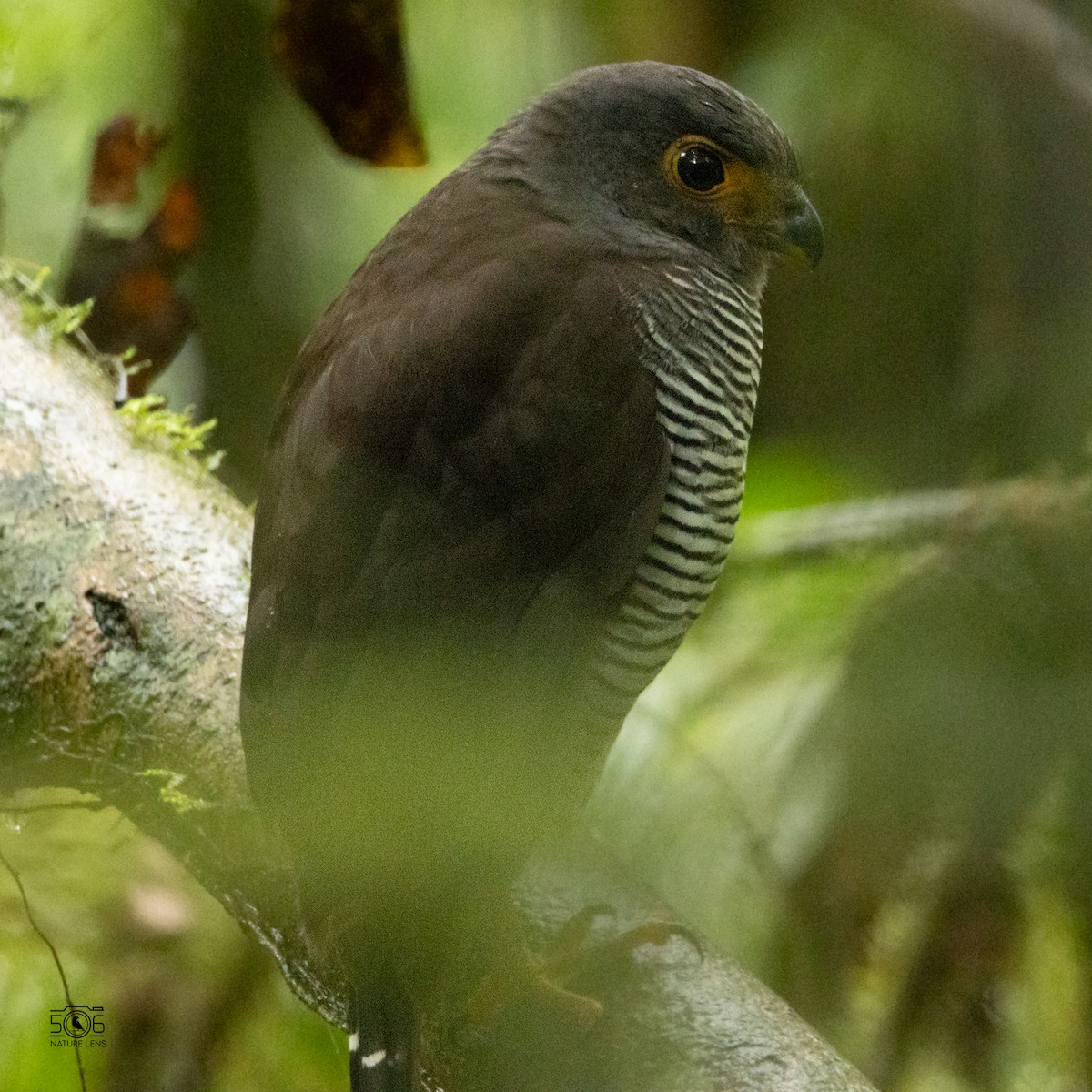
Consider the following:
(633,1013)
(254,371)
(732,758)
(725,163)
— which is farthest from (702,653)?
(633,1013)

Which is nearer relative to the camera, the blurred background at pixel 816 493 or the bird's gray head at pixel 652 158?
the bird's gray head at pixel 652 158

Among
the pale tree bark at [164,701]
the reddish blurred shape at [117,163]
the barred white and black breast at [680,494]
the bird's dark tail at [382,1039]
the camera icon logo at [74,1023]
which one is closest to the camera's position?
the bird's dark tail at [382,1039]

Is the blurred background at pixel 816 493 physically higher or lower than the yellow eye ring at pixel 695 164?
lower

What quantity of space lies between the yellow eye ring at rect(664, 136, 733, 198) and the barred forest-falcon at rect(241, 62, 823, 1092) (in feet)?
0.58

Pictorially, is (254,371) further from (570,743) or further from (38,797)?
(570,743)

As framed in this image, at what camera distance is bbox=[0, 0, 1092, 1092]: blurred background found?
8.94ft

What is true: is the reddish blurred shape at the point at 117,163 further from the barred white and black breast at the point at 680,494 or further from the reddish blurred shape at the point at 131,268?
the barred white and black breast at the point at 680,494

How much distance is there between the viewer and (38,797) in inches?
106

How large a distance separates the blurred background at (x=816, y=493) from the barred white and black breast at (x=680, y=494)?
92 cm

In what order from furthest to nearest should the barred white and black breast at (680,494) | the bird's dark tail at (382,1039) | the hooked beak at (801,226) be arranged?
the hooked beak at (801,226) → the barred white and black breast at (680,494) → the bird's dark tail at (382,1039)

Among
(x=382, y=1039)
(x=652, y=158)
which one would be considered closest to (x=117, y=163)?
(x=652, y=158)

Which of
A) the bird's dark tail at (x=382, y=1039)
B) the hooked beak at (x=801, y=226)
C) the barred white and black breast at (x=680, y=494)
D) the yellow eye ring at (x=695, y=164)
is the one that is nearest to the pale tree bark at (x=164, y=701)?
the bird's dark tail at (x=382, y=1039)

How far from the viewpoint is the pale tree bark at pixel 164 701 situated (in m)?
1.86

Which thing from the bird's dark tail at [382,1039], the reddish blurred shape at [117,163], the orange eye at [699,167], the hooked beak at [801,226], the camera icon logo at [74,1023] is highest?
the orange eye at [699,167]
